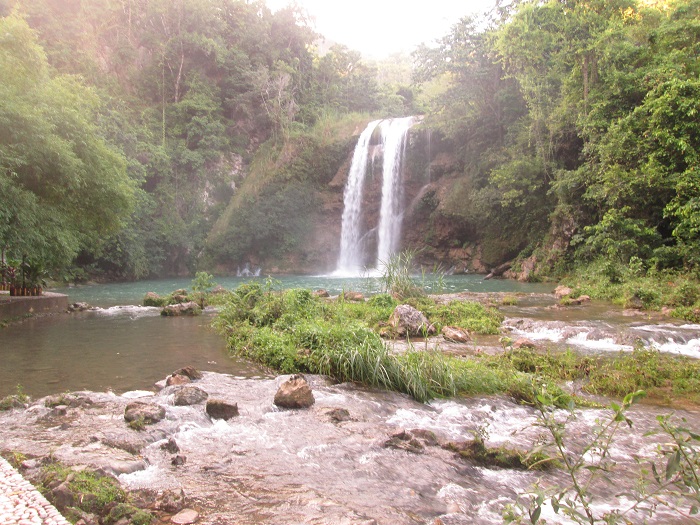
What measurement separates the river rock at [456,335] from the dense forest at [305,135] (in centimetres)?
835

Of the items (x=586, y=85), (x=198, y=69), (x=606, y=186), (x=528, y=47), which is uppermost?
(x=198, y=69)

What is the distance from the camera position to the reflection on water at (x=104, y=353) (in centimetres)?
628

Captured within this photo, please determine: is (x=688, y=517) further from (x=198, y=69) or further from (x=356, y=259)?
(x=198, y=69)

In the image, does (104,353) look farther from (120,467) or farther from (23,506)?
(23,506)

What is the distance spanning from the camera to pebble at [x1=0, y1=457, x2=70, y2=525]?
226cm

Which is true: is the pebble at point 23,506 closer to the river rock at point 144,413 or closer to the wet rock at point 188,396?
the river rock at point 144,413

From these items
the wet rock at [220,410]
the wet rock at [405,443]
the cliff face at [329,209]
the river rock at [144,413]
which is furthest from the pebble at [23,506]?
the cliff face at [329,209]

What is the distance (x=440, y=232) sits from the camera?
28.2 metres

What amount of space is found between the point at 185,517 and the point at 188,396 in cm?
236

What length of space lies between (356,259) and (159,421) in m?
25.2

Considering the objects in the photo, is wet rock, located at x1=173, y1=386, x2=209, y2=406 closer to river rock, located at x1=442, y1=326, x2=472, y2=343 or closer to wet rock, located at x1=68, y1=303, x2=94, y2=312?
river rock, located at x1=442, y1=326, x2=472, y2=343

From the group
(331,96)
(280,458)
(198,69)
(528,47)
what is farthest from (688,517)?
(331,96)

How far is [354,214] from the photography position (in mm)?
29938

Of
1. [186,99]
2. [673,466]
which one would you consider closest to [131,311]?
[673,466]
